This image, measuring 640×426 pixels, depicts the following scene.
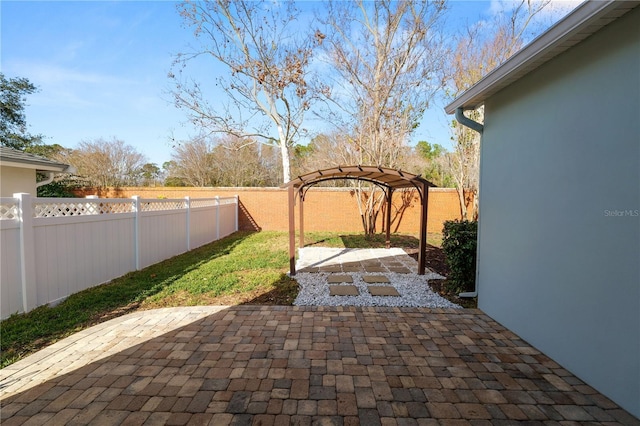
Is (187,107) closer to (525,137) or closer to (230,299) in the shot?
(230,299)

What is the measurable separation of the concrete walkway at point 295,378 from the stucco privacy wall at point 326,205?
9.56 meters

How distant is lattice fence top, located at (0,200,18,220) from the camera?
3.60 m

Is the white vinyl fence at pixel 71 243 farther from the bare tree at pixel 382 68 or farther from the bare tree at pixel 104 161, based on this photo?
the bare tree at pixel 104 161

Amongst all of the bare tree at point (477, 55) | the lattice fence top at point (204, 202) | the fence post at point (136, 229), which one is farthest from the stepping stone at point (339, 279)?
the bare tree at point (477, 55)

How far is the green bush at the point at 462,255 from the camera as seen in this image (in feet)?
15.6

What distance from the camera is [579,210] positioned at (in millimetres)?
2578

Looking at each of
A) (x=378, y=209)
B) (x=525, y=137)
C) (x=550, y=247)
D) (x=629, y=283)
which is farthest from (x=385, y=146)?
(x=629, y=283)

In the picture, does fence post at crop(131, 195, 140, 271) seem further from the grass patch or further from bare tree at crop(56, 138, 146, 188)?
bare tree at crop(56, 138, 146, 188)

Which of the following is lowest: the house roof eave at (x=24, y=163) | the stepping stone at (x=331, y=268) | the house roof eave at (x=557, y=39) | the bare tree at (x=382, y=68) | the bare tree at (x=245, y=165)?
the stepping stone at (x=331, y=268)

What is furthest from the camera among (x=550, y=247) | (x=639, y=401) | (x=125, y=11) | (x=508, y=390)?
(x=125, y=11)

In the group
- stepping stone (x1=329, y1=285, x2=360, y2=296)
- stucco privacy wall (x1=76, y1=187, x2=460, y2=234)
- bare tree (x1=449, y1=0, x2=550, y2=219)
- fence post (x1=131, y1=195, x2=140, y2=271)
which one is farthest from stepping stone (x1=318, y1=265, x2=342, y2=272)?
Answer: bare tree (x1=449, y1=0, x2=550, y2=219)

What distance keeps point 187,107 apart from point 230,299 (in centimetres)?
1164

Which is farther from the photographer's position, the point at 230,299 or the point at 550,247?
the point at 230,299

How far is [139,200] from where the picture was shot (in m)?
6.11
